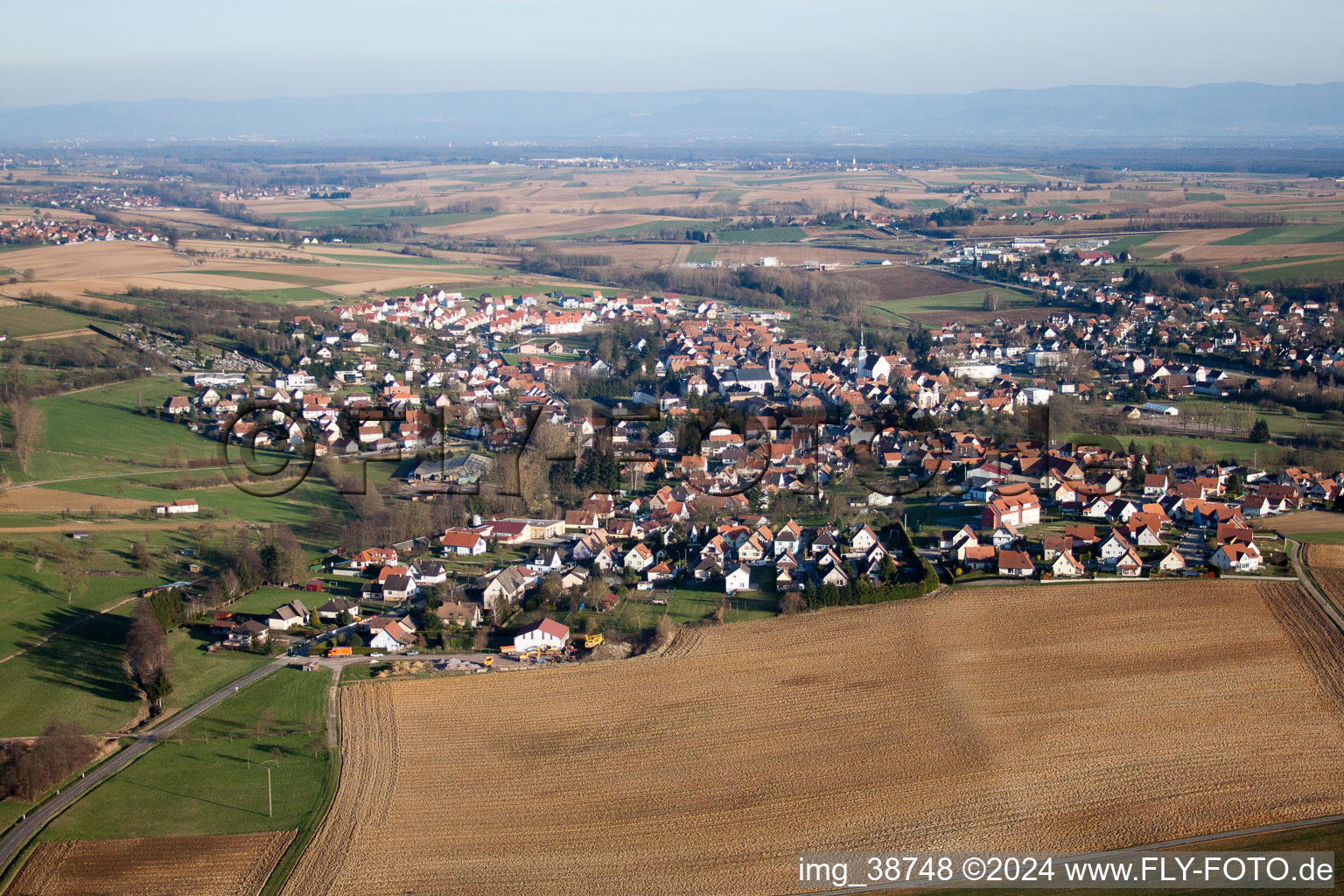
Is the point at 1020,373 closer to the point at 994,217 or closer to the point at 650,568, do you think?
the point at 650,568

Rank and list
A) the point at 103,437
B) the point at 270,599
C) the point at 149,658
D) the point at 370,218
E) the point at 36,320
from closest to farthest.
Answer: the point at 149,658 < the point at 270,599 < the point at 103,437 < the point at 36,320 < the point at 370,218

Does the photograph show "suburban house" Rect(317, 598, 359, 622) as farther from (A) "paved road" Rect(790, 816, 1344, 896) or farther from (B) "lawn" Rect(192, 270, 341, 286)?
(B) "lawn" Rect(192, 270, 341, 286)

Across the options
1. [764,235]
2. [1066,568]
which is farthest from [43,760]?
[764,235]

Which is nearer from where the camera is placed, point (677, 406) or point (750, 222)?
point (677, 406)

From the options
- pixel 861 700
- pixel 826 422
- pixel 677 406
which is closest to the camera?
pixel 861 700

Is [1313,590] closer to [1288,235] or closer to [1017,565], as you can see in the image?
[1017,565]

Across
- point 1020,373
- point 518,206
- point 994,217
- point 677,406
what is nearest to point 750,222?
point 994,217

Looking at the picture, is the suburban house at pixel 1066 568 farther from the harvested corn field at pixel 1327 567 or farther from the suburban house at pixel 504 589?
the suburban house at pixel 504 589
